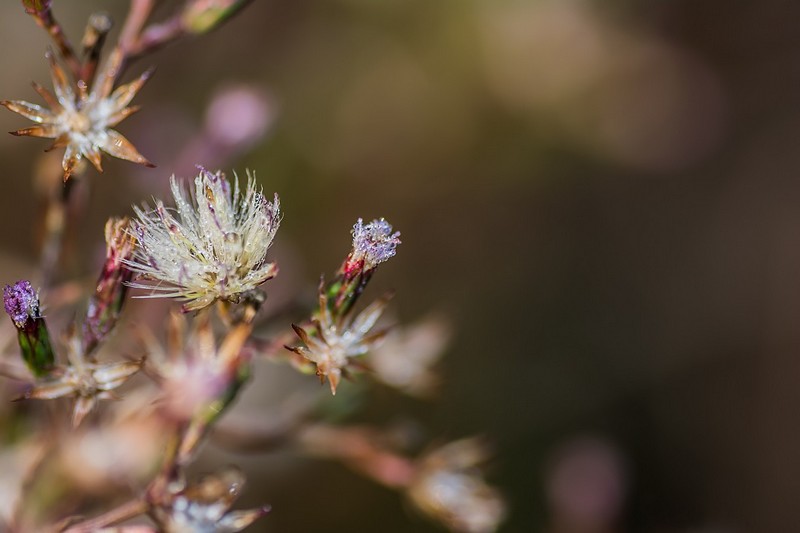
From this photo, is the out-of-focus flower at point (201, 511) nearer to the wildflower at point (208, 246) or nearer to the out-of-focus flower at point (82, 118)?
the wildflower at point (208, 246)

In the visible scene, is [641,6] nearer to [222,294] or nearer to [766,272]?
[766,272]

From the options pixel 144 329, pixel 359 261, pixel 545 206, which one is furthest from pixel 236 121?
pixel 545 206

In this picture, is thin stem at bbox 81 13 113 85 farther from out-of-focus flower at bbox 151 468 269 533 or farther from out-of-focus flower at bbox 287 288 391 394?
out-of-focus flower at bbox 151 468 269 533

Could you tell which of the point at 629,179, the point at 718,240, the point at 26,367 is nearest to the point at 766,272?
the point at 718,240

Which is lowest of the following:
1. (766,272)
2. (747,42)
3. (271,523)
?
(271,523)

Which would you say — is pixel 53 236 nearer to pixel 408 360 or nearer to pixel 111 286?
pixel 111 286

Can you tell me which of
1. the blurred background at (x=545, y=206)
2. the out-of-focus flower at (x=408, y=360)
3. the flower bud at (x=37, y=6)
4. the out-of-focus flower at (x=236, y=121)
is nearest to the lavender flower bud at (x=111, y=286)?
the flower bud at (x=37, y=6)
